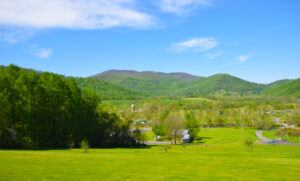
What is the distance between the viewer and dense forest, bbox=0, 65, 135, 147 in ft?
155

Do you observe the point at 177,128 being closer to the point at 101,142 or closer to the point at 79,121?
the point at 101,142

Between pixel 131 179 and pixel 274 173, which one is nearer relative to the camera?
pixel 131 179

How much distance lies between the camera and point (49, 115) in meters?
54.4

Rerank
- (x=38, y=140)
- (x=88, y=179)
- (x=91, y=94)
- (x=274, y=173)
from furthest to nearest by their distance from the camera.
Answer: (x=91, y=94), (x=38, y=140), (x=274, y=173), (x=88, y=179)

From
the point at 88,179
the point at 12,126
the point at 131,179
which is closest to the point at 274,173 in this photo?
the point at 131,179

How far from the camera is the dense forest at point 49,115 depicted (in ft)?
155

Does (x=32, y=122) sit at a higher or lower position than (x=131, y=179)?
higher

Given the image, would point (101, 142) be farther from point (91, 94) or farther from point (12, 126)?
point (12, 126)

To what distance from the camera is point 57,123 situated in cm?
5544

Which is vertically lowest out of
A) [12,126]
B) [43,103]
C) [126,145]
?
[126,145]

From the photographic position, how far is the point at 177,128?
8825 cm

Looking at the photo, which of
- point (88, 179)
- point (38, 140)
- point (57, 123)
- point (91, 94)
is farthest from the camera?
point (91, 94)

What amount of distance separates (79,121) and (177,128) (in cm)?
4341

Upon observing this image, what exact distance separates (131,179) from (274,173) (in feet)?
61.6
